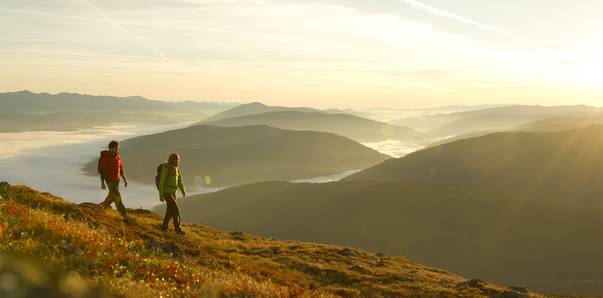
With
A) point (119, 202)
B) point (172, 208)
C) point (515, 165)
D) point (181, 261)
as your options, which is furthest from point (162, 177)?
point (515, 165)

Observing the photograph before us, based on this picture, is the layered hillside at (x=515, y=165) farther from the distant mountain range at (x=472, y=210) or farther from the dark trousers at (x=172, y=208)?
the dark trousers at (x=172, y=208)

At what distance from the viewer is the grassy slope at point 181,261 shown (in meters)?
7.87

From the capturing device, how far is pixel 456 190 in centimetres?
13050

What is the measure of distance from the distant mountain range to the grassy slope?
2009 inches

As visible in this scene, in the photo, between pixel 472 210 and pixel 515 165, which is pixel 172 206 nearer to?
pixel 472 210

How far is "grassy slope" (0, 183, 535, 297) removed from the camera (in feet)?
25.8

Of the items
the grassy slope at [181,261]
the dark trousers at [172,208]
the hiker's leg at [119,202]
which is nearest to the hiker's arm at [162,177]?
the dark trousers at [172,208]

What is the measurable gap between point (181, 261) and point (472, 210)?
369ft

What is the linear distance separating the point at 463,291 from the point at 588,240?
9030cm

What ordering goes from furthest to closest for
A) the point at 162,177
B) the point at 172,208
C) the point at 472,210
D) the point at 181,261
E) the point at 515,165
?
the point at 515,165 < the point at 472,210 < the point at 172,208 < the point at 162,177 < the point at 181,261

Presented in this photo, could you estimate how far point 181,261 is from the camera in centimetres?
1320

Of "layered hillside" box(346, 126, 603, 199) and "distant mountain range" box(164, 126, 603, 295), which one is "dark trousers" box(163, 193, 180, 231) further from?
"layered hillside" box(346, 126, 603, 199)

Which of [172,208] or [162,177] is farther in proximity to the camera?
[172,208]

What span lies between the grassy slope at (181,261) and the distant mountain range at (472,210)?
51.0 metres
